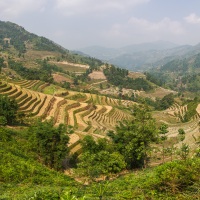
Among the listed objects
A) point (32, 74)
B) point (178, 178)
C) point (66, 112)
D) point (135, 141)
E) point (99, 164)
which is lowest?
point (99, 164)

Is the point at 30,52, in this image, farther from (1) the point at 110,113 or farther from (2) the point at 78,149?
(2) the point at 78,149

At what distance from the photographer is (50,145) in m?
24.7

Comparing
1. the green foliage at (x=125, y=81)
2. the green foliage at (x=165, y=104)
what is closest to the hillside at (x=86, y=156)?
the green foliage at (x=165, y=104)

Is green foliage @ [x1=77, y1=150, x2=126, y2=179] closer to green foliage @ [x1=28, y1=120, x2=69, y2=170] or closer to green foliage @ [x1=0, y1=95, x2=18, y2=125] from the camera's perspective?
green foliage @ [x1=28, y1=120, x2=69, y2=170]

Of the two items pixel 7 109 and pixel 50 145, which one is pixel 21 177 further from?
pixel 7 109

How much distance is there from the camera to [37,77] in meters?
87.6

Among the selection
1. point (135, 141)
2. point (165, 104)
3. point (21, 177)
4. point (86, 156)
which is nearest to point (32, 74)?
point (165, 104)

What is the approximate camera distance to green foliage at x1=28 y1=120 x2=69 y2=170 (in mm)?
24312

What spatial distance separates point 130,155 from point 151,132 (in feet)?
9.78

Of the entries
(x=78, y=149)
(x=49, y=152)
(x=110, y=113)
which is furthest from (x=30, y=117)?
(x=110, y=113)

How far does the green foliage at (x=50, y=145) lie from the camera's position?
79.8 feet

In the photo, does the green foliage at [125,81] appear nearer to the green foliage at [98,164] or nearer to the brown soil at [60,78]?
the brown soil at [60,78]

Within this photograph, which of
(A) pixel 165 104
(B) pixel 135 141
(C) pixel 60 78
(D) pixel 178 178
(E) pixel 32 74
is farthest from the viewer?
(C) pixel 60 78

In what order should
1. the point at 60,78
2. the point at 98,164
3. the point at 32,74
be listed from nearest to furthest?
the point at 98,164, the point at 32,74, the point at 60,78
